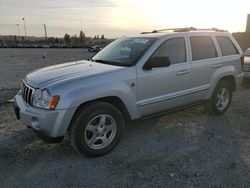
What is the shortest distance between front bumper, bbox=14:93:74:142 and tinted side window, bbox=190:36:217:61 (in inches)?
108

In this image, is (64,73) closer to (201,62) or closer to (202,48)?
(201,62)

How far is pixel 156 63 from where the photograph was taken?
4.18 metres

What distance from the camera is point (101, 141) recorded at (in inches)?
156

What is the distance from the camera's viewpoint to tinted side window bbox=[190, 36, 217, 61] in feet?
16.5

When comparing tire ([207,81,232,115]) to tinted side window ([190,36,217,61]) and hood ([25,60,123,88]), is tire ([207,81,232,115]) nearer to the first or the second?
tinted side window ([190,36,217,61])

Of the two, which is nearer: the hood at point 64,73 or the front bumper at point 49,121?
the front bumper at point 49,121

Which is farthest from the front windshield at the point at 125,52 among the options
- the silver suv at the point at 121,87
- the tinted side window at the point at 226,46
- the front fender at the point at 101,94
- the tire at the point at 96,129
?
the tinted side window at the point at 226,46

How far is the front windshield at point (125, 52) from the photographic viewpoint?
170 inches

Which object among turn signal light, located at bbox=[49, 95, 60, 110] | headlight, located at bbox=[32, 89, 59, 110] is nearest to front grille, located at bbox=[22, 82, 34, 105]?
headlight, located at bbox=[32, 89, 59, 110]

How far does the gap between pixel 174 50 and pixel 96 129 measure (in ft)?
6.66

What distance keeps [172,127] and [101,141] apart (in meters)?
1.68

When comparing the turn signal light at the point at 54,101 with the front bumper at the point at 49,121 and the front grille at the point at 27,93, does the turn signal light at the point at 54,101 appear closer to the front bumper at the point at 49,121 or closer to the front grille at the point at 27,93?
the front bumper at the point at 49,121

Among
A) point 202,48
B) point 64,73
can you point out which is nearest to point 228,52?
point 202,48

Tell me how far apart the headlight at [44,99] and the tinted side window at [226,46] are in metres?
3.77
